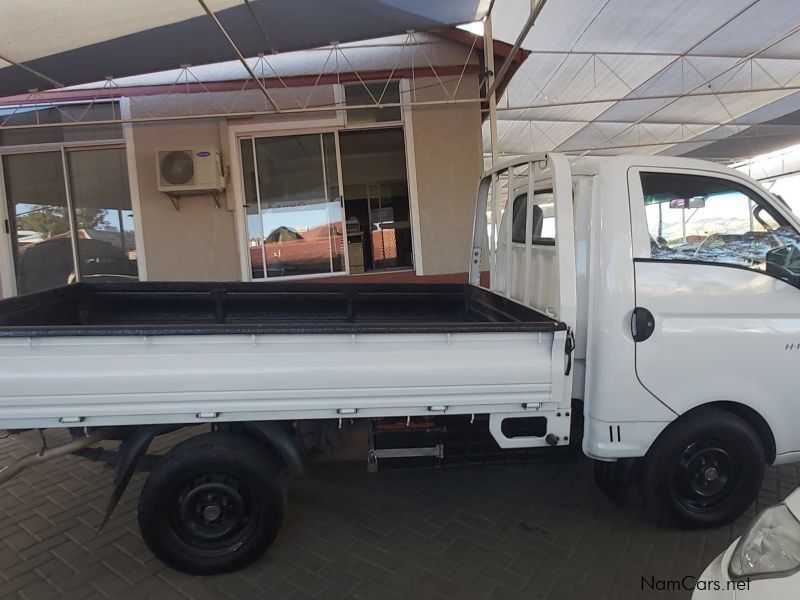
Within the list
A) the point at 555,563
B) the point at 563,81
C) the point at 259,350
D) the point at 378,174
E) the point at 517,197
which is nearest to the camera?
the point at 259,350

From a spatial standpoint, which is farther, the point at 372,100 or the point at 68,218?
the point at 68,218

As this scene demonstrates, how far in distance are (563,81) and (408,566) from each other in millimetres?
10082

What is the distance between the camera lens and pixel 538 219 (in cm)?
329

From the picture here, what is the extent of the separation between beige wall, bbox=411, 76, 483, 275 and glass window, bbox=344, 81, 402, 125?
378mm

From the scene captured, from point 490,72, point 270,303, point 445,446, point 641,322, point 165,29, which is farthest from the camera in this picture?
point 490,72

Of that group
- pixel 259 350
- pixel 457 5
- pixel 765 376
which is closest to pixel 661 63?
pixel 457 5

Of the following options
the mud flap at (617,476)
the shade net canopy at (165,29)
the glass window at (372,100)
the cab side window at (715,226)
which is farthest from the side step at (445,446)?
the glass window at (372,100)

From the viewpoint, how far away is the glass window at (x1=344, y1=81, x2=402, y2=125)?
322 inches

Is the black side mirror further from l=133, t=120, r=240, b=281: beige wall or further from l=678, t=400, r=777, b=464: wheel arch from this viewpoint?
l=133, t=120, r=240, b=281: beige wall

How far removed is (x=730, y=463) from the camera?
2.97 m

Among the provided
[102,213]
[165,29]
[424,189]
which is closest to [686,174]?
[424,189]

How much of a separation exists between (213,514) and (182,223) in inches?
251

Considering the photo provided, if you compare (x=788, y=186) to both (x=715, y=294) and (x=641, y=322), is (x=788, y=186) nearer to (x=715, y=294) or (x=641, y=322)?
(x=715, y=294)

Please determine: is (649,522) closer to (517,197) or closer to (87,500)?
(517,197)
